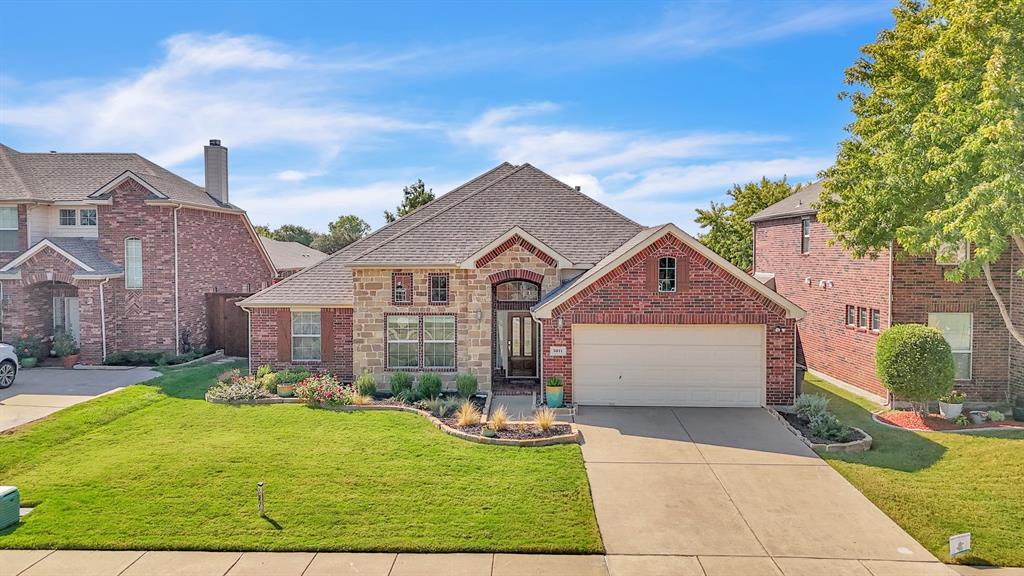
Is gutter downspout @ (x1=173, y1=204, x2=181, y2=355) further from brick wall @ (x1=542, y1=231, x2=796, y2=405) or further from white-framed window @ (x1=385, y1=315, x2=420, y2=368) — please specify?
brick wall @ (x1=542, y1=231, x2=796, y2=405)

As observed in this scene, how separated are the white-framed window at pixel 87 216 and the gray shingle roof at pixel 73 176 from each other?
508 millimetres

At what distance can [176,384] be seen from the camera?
18.4 meters

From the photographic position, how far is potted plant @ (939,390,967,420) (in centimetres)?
1491

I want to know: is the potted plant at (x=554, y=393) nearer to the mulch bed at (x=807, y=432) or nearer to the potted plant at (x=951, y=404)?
the mulch bed at (x=807, y=432)

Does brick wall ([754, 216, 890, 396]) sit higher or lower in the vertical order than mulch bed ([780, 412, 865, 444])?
higher

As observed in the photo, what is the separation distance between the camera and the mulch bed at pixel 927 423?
567 inches

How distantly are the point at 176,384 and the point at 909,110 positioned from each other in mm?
21385

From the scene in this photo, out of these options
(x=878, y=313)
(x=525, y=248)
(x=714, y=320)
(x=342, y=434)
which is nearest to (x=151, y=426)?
(x=342, y=434)

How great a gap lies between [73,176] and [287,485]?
21332 mm

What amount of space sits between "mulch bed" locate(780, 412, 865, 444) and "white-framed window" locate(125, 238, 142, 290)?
22143 millimetres

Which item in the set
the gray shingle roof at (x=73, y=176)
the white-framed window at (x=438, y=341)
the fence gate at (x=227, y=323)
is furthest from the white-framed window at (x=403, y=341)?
the gray shingle roof at (x=73, y=176)

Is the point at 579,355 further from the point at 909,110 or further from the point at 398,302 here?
the point at 909,110

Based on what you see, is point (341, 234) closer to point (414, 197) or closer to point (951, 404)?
point (414, 197)

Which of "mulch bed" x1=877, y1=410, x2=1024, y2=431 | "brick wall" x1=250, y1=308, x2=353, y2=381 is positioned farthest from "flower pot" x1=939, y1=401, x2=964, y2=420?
"brick wall" x1=250, y1=308, x2=353, y2=381
